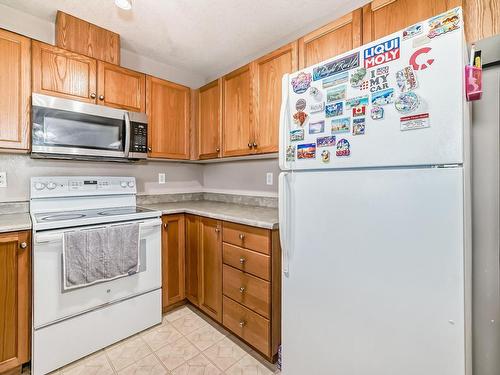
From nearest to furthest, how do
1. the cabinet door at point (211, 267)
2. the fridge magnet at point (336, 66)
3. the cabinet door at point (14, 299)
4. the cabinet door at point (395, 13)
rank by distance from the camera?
the fridge magnet at point (336, 66), the cabinet door at point (395, 13), the cabinet door at point (14, 299), the cabinet door at point (211, 267)

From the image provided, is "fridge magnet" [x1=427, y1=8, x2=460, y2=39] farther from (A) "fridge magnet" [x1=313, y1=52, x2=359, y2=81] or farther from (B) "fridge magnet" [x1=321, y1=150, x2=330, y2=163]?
(B) "fridge magnet" [x1=321, y1=150, x2=330, y2=163]

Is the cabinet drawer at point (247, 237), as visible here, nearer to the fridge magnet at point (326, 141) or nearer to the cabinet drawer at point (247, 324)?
the cabinet drawer at point (247, 324)

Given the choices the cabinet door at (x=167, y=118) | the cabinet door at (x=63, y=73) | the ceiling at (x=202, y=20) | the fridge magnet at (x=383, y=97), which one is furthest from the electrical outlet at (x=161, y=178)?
the fridge magnet at (x=383, y=97)

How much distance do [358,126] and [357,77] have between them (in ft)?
0.68

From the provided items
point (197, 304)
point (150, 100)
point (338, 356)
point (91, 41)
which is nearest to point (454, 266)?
point (338, 356)

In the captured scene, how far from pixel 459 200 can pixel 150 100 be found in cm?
239

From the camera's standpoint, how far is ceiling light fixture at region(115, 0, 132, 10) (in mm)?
1650

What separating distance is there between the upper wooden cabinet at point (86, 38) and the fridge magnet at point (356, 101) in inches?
79.7

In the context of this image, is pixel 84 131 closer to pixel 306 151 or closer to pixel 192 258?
pixel 192 258

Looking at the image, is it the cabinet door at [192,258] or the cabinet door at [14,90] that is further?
the cabinet door at [192,258]

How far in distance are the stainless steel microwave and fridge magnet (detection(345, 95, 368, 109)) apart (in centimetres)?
177

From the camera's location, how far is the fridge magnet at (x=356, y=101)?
3.27 ft

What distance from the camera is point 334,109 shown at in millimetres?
1085

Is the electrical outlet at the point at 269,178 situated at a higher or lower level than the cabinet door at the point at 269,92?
lower
